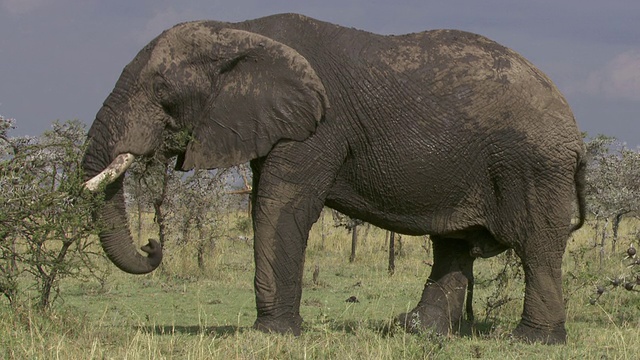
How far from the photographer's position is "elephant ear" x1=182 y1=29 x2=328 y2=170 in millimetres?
8078

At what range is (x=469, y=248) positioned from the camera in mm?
9492

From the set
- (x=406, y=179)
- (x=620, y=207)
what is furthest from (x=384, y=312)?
(x=620, y=207)

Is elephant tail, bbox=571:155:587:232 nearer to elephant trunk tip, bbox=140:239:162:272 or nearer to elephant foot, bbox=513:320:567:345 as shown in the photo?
elephant foot, bbox=513:320:567:345

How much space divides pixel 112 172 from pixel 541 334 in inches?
162

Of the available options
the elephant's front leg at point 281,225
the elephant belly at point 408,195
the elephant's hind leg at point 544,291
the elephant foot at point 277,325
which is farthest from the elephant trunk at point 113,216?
the elephant's hind leg at point 544,291

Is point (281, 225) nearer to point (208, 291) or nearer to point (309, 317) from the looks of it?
point (309, 317)

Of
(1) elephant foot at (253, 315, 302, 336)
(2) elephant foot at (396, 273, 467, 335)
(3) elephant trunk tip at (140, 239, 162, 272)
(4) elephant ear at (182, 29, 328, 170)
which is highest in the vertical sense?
(4) elephant ear at (182, 29, 328, 170)

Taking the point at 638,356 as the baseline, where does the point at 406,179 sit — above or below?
above

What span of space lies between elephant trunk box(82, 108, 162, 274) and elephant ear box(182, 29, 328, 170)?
0.69 metres

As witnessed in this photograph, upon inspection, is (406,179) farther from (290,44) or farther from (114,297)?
(114,297)

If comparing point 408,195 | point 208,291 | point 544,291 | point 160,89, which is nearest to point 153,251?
point 160,89

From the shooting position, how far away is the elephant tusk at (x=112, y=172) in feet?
24.8

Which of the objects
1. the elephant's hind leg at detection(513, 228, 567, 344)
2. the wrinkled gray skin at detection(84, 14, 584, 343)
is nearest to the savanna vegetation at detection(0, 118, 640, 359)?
the elephant's hind leg at detection(513, 228, 567, 344)

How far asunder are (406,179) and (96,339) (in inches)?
121
